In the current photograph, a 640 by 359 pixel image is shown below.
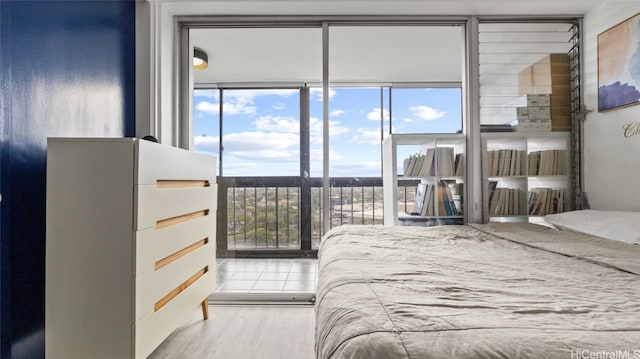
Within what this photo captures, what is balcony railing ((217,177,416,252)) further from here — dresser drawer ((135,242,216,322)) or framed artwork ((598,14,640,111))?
framed artwork ((598,14,640,111))

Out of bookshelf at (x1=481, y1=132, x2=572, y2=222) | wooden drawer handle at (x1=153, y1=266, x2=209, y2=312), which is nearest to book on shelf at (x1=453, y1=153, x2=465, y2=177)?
bookshelf at (x1=481, y1=132, x2=572, y2=222)

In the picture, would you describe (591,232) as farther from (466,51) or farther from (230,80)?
(230,80)

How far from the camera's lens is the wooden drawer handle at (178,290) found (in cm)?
151

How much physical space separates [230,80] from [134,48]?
80cm

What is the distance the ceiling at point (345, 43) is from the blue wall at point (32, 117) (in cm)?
95

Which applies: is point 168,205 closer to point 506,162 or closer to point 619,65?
point 506,162

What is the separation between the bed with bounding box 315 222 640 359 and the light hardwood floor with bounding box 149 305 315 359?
73 cm

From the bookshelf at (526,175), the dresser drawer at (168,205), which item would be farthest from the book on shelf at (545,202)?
the dresser drawer at (168,205)

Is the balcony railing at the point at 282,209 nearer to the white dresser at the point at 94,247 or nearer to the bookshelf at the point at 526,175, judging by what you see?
the bookshelf at the point at 526,175

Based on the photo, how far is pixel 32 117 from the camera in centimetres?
135

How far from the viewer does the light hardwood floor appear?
5.66ft

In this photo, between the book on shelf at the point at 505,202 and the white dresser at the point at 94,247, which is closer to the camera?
the white dresser at the point at 94,247

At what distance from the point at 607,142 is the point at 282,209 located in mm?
2323

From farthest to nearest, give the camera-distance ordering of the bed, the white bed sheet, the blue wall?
the white bed sheet
the blue wall
the bed
